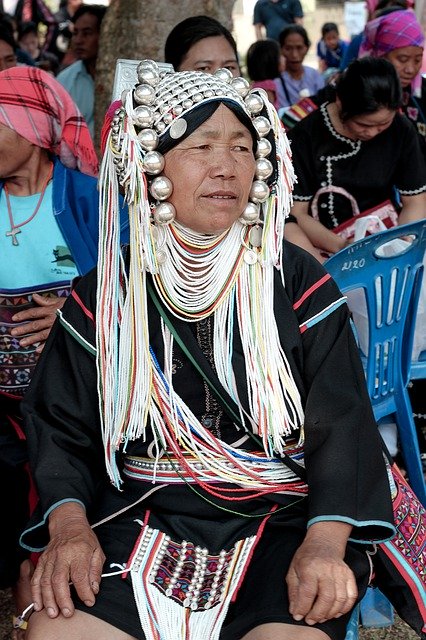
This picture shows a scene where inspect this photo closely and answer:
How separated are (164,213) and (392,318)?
137cm

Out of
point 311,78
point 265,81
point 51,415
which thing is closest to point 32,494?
point 51,415

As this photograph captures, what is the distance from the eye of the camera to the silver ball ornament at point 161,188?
240cm

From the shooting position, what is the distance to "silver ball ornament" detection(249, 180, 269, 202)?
8.18 ft

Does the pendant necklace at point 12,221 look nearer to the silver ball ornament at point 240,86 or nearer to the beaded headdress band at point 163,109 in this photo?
the beaded headdress band at point 163,109

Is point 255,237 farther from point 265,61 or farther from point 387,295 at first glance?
point 265,61

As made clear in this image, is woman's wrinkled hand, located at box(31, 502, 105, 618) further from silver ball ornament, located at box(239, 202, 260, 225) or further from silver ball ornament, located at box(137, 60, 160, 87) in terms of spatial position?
silver ball ornament, located at box(137, 60, 160, 87)

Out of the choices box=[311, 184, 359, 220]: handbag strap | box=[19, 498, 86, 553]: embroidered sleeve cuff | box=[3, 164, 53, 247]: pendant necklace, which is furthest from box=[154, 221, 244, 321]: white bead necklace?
box=[311, 184, 359, 220]: handbag strap

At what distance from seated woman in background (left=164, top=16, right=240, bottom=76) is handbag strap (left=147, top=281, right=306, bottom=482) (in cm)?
197

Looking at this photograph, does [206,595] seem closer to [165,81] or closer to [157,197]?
[157,197]

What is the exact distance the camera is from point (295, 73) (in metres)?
8.88

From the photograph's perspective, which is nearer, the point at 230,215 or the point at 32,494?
the point at 230,215

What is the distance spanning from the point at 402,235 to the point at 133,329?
4.34 feet

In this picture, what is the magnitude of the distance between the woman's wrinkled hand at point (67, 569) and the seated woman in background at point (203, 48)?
243cm

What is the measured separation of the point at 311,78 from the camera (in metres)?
8.89
